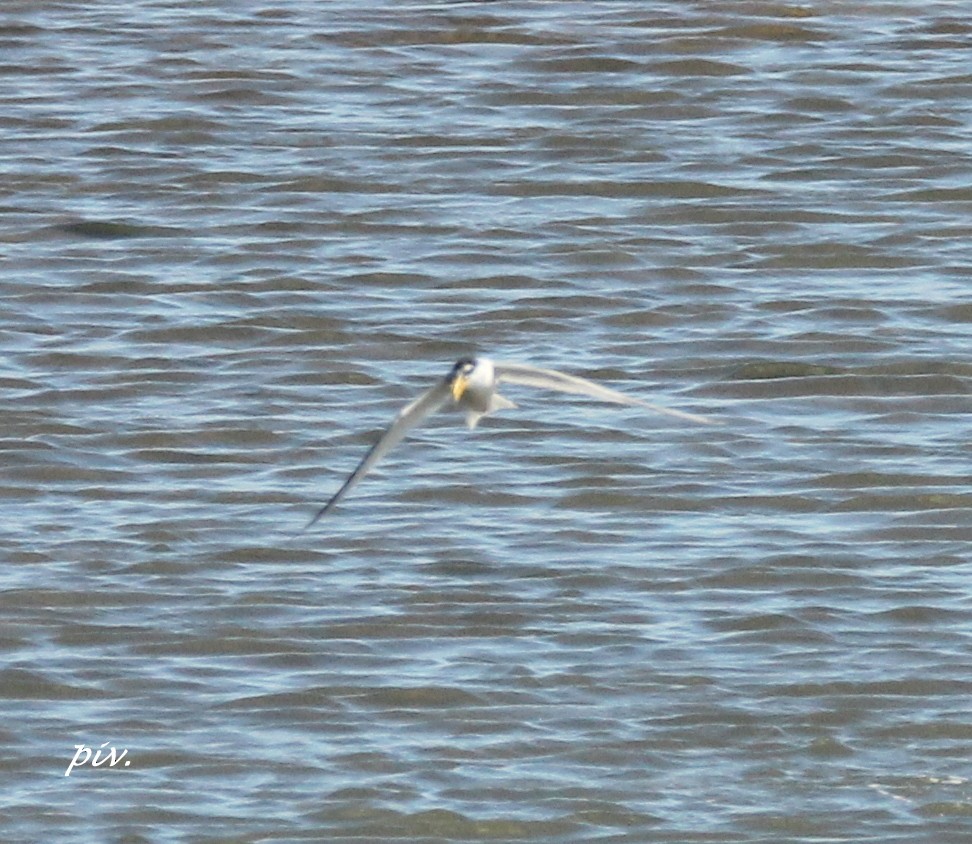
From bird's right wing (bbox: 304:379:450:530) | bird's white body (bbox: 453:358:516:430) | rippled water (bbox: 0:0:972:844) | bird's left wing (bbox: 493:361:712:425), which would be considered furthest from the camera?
rippled water (bbox: 0:0:972:844)

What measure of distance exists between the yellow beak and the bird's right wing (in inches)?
0.9

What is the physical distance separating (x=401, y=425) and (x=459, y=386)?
9.0 inches

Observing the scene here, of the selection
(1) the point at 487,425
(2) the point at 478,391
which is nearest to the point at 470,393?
(2) the point at 478,391

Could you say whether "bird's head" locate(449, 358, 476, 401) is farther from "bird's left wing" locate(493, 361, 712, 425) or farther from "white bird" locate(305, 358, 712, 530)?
"bird's left wing" locate(493, 361, 712, 425)

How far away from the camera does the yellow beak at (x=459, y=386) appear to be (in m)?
7.17

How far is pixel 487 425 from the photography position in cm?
1009

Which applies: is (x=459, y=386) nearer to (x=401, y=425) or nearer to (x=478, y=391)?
(x=478, y=391)

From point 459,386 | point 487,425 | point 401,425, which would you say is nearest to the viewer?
point 401,425

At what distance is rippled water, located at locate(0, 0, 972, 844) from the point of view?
773 cm

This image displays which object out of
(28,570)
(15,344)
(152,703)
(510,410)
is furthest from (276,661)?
(15,344)

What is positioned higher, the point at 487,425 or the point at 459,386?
the point at 459,386

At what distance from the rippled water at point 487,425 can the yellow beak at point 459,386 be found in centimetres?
112

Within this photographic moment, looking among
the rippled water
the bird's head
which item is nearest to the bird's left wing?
the bird's head

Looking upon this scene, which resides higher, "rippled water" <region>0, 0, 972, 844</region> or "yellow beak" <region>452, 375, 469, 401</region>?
"yellow beak" <region>452, 375, 469, 401</region>
